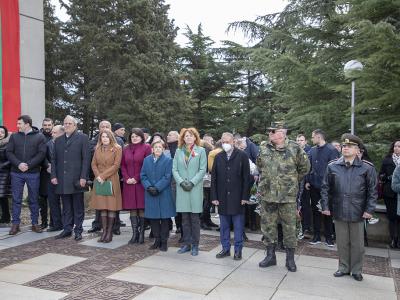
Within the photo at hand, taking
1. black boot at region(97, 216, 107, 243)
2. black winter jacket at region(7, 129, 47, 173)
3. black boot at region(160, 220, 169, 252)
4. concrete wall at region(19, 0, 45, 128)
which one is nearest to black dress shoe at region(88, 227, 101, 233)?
black boot at region(97, 216, 107, 243)

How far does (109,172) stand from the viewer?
7074 millimetres

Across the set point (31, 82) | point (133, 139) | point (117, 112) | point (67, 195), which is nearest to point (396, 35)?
point (133, 139)

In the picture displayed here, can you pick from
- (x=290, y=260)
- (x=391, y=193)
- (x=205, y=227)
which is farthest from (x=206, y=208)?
(x=391, y=193)

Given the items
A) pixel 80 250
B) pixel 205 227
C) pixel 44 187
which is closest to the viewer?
pixel 80 250

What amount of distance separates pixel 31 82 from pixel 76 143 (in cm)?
508

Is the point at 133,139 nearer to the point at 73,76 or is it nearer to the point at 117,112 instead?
the point at 117,112

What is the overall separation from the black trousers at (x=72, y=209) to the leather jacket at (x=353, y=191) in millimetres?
4098

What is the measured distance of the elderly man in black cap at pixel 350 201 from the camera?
18.2ft

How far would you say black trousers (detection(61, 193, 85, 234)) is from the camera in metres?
7.36

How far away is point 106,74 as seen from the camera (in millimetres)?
26609

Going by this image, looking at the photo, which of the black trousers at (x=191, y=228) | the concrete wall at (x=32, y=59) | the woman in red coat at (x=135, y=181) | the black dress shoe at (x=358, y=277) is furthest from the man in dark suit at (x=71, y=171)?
the concrete wall at (x=32, y=59)

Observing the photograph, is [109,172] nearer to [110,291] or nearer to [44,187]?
[44,187]

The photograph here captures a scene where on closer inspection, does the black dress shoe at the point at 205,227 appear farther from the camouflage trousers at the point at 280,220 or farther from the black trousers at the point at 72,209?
the camouflage trousers at the point at 280,220

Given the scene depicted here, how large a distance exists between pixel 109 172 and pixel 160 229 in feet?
4.14
